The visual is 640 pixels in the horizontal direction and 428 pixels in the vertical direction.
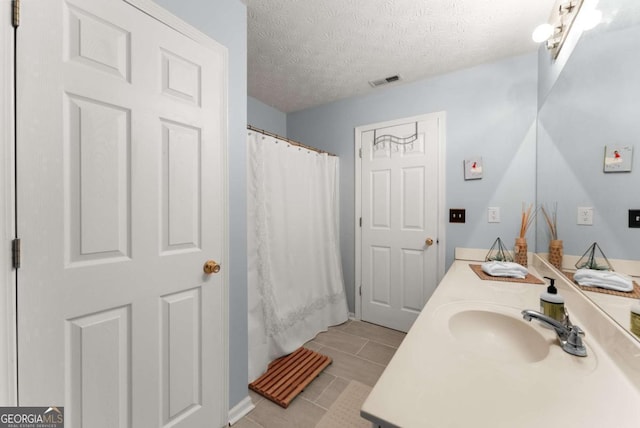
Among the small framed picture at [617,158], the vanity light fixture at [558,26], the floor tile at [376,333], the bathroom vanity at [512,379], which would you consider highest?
the vanity light fixture at [558,26]

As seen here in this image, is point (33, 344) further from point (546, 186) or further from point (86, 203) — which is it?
point (546, 186)

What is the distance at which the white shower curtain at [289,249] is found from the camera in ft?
5.85

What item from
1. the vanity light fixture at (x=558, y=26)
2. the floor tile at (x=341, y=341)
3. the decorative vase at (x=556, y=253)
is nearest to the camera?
the vanity light fixture at (x=558, y=26)

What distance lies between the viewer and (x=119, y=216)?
0.99m

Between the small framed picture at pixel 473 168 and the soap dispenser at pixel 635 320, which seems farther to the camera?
the small framed picture at pixel 473 168

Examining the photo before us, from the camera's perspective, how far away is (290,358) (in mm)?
1977

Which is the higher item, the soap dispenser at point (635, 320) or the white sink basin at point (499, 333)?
the soap dispenser at point (635, 320)

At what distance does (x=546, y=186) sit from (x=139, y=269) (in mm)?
2272

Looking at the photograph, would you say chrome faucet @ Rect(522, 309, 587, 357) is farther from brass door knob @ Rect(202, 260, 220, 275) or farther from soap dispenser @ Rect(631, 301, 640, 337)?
brass door knob @ Rect(202, 260, 220, 275)

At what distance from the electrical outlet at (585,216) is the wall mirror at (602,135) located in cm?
2

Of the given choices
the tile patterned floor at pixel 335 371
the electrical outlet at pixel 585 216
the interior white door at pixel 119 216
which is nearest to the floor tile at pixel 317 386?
the tile patterned floor at pixel 335 371

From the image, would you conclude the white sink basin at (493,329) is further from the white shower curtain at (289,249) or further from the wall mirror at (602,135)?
the white shower curtain at (289,249)

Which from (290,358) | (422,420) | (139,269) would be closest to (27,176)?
(139,269)

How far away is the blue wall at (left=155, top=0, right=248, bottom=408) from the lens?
4.52ft
